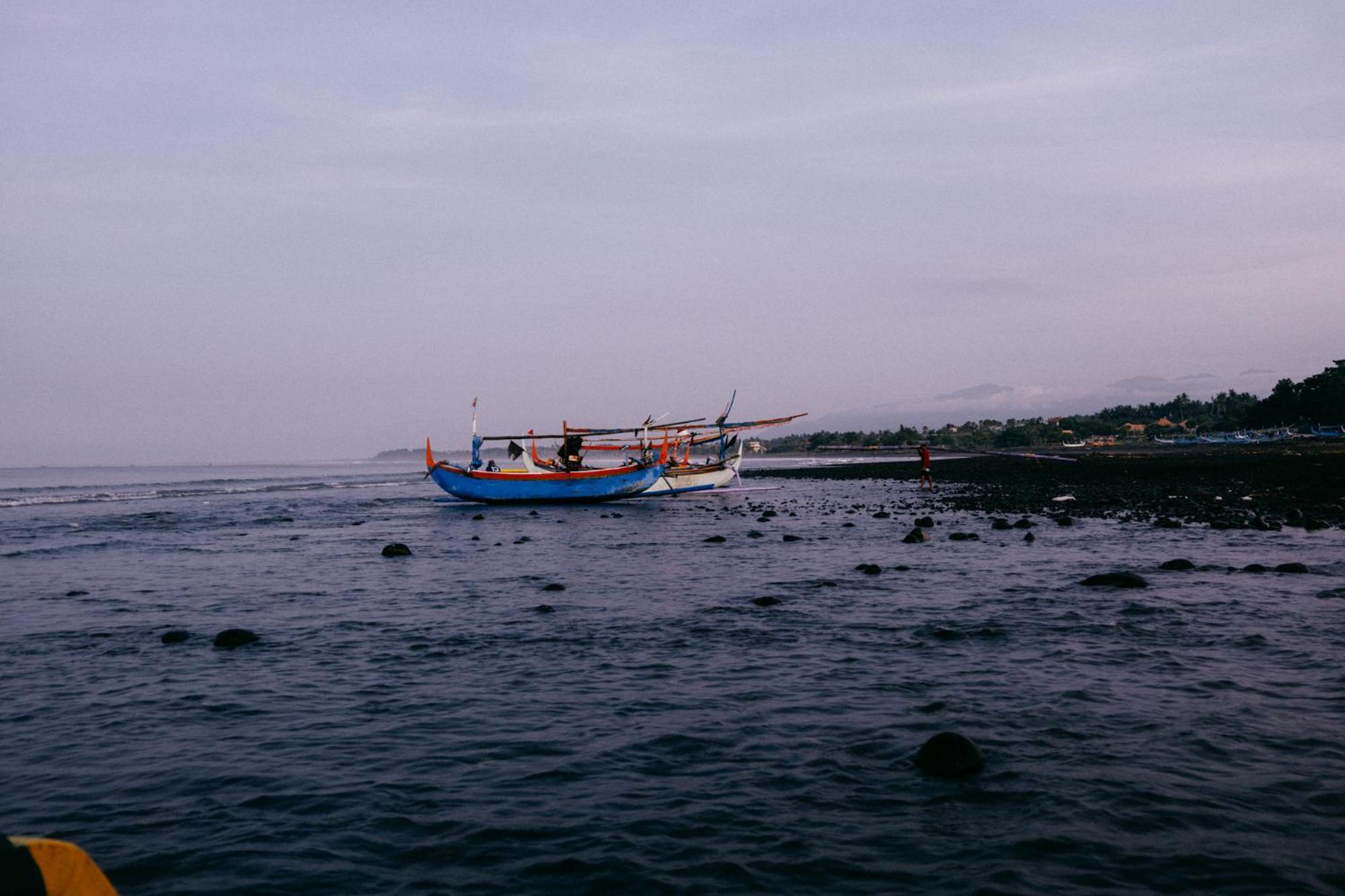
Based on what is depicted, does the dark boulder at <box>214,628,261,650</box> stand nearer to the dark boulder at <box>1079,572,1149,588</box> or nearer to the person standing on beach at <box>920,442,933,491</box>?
the dark boulder at <box>1079,572,1149,588</box>

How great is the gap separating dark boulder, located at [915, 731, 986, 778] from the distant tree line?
95787 mm

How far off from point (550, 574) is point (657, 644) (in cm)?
900

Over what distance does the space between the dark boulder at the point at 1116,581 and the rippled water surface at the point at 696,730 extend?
0.57 metres

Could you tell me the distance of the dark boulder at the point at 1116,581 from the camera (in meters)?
16.7

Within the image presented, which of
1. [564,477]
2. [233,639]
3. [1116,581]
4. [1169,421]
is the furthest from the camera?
[1169,421]

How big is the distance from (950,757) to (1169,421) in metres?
190

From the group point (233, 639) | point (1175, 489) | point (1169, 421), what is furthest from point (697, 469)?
point (1169, 421)

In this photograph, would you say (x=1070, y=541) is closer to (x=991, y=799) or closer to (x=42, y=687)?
(x=991, y=799)

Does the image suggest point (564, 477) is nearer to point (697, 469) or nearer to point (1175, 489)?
point (697, 469)

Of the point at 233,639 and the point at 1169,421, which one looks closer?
the point at 233,639

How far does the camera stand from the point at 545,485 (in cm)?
5041

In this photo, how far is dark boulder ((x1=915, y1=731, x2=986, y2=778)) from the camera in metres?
7.74

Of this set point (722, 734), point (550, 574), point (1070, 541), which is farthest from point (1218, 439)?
point (722, 734)

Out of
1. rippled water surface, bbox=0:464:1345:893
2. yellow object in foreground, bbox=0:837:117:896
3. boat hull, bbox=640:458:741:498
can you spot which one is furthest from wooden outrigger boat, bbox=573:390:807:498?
yellow object in foreground, bbox=0:837:117:896
